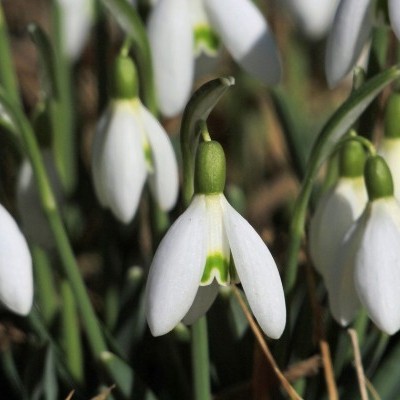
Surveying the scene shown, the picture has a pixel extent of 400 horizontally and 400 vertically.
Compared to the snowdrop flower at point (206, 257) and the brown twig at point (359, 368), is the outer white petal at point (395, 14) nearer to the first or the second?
the snowdrop flower at point (206, 257)

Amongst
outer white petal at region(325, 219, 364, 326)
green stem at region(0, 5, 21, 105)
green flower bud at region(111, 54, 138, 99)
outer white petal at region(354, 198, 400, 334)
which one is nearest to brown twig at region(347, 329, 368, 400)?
outer white petal at region(325, 219, 364, 326)

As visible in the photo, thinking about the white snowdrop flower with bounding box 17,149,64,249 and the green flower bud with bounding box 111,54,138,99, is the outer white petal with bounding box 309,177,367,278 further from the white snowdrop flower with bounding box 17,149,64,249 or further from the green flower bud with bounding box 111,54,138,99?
the white snowdrop flower with bounding box 17,149,64,249

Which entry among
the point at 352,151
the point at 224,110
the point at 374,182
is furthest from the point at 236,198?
the point at 224,110

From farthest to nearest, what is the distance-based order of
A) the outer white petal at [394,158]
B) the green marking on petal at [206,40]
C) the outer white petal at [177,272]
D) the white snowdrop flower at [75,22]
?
the white snowdrop flower at [75,22]
the green marking on petal at [206,40]
the outer white petal at [394,158]
the outer white petal at [177,272]

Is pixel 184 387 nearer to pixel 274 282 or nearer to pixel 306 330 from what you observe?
pixel 306 330

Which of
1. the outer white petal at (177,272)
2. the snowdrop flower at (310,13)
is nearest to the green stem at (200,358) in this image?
the outer white petal at (177,272)
